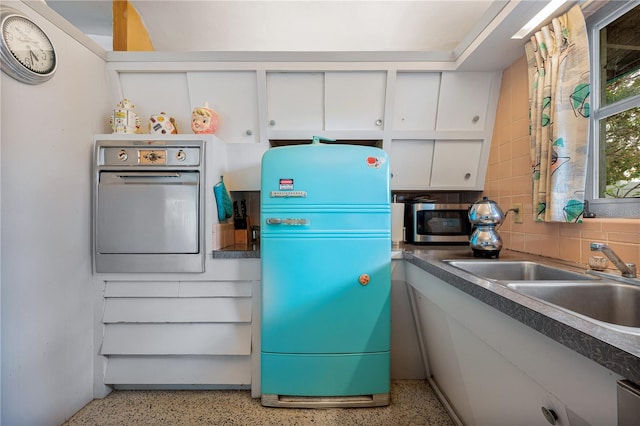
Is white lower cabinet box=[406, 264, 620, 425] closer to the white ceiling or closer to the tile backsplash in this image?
the tile backsplash

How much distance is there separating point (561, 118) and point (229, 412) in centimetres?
225

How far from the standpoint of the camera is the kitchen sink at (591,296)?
1.00 meters

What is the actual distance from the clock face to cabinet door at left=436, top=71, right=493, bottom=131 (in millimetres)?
2258

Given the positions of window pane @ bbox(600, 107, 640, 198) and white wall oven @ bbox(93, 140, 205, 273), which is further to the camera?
white wall oven @ bbox(93, 140, 205, 273)

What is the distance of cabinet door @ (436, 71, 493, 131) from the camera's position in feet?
6.40

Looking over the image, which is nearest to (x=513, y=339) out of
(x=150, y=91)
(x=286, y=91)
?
(x=286, y=91)

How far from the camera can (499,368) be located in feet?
3.21

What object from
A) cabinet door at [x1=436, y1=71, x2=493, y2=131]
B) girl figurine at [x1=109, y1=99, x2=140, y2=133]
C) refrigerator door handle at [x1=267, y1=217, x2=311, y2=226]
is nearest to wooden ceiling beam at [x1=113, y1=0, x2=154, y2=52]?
girl figurine at [x1=109, y1=99, x2=140, y2=133]

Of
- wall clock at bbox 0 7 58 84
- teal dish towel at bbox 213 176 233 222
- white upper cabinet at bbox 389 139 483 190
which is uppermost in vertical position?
wall clock at bbox 0 7 58 84

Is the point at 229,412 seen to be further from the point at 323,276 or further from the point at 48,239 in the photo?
the point at 48,239

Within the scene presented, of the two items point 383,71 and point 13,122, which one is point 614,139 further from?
point 13,122

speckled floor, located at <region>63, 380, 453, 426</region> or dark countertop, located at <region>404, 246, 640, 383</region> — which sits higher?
dark countertop, located at <region>404, 246, 640, 383</region>

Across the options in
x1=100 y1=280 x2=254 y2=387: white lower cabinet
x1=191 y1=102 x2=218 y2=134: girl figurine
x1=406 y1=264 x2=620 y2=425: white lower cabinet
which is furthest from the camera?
x1=191 y1=102 x2=218 y2=134: girl figurine

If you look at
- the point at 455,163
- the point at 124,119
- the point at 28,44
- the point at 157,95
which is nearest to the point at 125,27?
the point at 157,95
